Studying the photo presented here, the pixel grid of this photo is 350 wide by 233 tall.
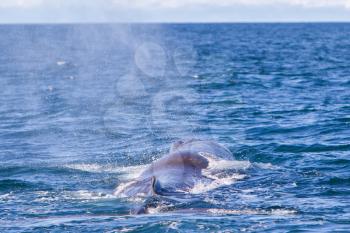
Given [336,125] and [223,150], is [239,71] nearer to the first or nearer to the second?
[336,125]

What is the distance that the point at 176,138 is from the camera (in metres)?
29.1

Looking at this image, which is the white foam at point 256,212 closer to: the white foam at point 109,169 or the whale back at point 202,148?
the whale back at point 202,148

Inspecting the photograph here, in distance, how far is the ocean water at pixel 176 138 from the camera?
607 inches

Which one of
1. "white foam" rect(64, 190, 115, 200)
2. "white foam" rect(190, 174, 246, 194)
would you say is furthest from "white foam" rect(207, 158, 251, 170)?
"white foam" rect(64, 190, 115, 200)

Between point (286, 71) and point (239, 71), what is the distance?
4.06m

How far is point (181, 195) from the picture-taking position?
55.1 ft

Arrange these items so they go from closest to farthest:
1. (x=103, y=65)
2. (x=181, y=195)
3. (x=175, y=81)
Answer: (x=181, y=195) → (x=175, y=81) → (x=103, y=65)

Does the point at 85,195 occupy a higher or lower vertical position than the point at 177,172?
lower

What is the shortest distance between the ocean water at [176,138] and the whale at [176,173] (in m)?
0.42

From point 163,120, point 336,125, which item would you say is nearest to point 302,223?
point 336,125

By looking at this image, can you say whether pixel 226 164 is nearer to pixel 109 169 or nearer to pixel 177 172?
pixel 177 172

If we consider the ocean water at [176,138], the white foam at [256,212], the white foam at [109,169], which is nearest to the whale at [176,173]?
the ocean water at [176,138]

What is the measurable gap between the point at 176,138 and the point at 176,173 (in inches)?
413

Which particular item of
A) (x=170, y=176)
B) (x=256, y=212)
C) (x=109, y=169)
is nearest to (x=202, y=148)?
(x=109, y=169)
